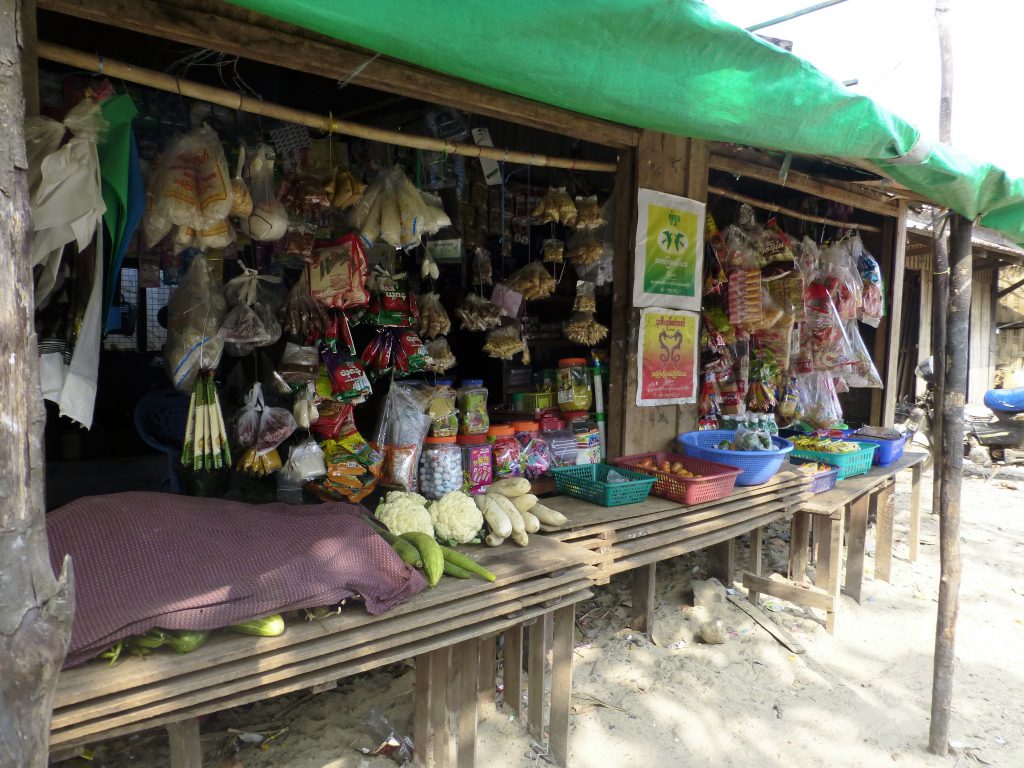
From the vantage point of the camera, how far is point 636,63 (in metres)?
1.86

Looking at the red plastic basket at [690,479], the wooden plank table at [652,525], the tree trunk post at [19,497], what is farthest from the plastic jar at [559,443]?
the tree trunk post at [19,497]

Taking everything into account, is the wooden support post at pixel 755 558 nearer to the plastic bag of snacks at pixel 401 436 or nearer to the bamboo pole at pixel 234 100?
the plastic bag of snacks at pixel 401 436

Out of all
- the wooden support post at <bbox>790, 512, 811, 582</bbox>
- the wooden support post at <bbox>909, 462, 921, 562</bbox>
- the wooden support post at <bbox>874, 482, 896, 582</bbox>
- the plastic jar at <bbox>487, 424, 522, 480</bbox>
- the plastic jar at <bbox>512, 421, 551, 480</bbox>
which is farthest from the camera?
the wooden support post at <bbox>909, 462, 921, 562</bbox>

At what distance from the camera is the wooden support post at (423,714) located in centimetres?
250

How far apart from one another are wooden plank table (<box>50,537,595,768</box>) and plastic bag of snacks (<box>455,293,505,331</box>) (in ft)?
4.37

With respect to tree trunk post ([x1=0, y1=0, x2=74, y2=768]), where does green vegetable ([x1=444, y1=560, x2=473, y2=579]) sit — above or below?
below

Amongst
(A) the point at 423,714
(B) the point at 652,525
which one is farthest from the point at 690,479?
(A) the point at 423,714

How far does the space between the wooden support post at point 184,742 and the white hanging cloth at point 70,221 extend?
92 centimetres

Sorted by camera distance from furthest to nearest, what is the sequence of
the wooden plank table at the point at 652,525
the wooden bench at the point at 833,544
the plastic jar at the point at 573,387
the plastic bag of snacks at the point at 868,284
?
the plastic bag of snacks at the point at 868,284
the wooden bench at the point at 833,544
the plastic jar at the point at 573,387
the wooden plank table at the point at 652,525

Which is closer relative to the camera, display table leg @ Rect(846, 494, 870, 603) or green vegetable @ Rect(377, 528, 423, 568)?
green vegetable @ Rect(377, 528, 423, 568)

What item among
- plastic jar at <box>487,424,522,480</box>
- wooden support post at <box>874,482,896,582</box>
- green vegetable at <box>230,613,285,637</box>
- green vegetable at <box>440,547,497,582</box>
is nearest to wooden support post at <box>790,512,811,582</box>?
wooden support post at <box>874,482,896,582</box>

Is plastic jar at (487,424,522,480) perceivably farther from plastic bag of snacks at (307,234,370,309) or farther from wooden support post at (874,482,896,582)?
wooden support post at (874,482,896,582)

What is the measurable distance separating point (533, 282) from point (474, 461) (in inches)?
43.6

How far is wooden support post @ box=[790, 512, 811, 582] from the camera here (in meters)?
4.36
